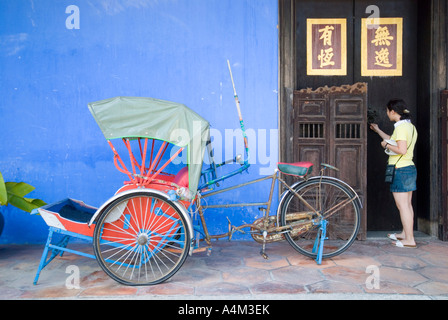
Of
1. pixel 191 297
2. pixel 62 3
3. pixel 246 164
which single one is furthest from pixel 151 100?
pixel 62 3

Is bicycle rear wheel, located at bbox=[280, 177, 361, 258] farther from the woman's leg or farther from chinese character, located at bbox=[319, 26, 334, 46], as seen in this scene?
chinese character, located at bbox=[319, 26, 334, 46]

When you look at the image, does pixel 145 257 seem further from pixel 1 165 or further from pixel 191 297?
pixel 1 165

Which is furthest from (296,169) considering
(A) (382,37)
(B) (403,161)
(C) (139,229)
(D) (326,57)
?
(A) (382,37)

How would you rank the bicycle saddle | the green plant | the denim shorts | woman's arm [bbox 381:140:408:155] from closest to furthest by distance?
1. the bicycle saddle
2. the green plant
3. woman's arm [bbox 381:140:408:155]
4. the denim shorts

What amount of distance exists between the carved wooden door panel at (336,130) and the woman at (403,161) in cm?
37

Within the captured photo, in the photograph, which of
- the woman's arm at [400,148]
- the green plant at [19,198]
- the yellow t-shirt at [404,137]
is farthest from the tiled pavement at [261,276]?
the woman's arm at [400,148]

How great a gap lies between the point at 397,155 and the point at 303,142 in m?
1.23

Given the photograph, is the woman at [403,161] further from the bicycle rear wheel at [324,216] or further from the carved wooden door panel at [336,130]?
the bicycle rear wheel at [324,216]

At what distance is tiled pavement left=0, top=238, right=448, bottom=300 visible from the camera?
3.27 meters

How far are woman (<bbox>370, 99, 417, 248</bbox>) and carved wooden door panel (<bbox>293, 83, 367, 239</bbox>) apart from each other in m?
0.37

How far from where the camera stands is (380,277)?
3.67 m

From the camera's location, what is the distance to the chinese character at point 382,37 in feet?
17.7

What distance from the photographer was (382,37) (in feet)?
17.7

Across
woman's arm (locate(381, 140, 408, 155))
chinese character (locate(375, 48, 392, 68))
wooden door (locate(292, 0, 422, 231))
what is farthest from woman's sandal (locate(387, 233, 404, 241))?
chinese character (locate(375, 48, 392, 68))
